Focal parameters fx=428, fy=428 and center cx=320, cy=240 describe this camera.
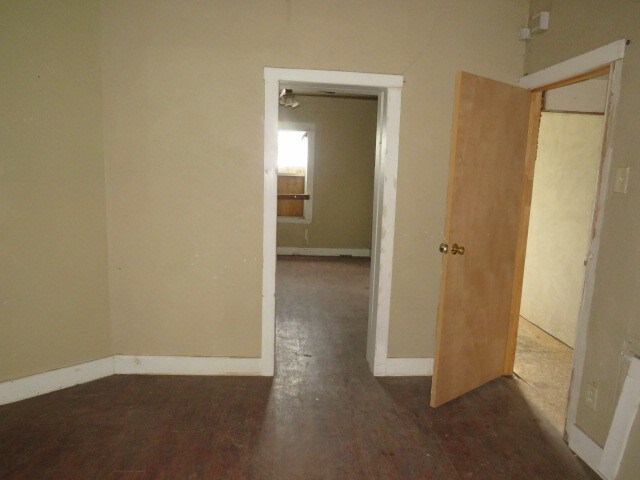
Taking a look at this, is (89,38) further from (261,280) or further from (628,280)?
(628,280)

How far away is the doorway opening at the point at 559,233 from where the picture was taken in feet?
10.4

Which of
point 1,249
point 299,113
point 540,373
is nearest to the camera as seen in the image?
point 1,249

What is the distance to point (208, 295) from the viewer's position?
9.52 feet

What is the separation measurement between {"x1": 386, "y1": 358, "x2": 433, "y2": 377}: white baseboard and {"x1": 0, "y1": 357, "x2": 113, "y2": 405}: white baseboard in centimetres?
191

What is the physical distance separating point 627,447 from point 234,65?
2848mm

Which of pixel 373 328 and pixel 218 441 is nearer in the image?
pixel 218 441

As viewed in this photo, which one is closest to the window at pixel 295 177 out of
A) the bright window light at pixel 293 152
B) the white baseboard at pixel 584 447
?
the bright window light at pixel 293 152

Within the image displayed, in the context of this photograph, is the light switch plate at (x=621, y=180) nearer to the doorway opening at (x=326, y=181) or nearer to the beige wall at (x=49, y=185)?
the beige wall at (x=49, y=185)

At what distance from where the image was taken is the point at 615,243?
2.01 m

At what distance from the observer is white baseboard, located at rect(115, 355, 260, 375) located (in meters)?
2.90

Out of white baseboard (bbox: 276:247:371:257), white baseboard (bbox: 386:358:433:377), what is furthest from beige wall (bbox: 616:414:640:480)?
white baseboard (bbox: 276:247:371:257)

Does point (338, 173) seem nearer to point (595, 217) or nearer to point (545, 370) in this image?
point (545, 370)

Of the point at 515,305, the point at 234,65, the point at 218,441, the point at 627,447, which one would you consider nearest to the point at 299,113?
the point at 234,65

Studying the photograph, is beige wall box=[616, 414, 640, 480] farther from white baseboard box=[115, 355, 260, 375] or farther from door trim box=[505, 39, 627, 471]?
white baseboard box=[115, 355, 260, 375]
